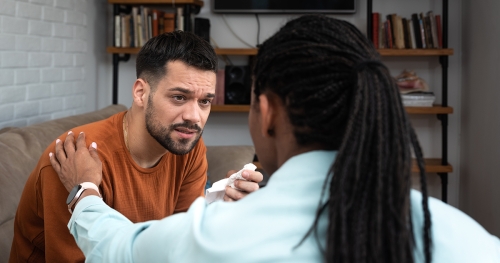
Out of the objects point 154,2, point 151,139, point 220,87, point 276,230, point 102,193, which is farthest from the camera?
point 220,87

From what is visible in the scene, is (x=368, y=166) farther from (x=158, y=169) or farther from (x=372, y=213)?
(x=158, y=169)

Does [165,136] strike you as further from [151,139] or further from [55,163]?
[55,163]

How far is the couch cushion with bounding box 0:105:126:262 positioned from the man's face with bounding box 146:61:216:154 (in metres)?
0.57

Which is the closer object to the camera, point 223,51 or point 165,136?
point 165,136

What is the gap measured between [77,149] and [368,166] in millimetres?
898

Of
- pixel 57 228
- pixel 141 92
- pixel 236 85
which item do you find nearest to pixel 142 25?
pixel 236 85

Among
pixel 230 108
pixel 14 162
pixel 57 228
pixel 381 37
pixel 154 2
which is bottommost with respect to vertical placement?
pixel 57 228

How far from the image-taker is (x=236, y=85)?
388 centimetres

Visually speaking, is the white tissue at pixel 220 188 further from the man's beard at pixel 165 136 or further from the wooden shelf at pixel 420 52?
the wooden shelf at pixel 420 52

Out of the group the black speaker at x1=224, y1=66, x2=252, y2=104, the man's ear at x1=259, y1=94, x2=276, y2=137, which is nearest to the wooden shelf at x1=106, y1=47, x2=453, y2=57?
the black speaker at x1=224, y1=66, x2=252, y2=104

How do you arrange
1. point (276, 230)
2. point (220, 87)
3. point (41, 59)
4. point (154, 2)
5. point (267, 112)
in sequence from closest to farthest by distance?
point (276, 230) → point (267, 112) → point (41, 59) → point (154, 2) → point (220, 87)

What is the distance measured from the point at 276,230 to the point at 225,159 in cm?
224

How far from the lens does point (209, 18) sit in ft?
13.3

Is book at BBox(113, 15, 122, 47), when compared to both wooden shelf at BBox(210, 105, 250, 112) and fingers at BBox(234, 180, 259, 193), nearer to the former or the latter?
wooden shelf at BBox(210, 105, 250, 112)
